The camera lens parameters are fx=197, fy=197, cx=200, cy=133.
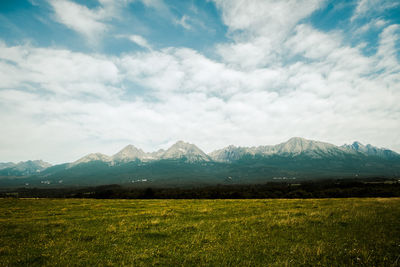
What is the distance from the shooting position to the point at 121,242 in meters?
11.7

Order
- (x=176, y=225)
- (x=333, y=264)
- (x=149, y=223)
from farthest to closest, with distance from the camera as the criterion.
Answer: (x=149, y=223) < (x=176, y=225) < (x=333, y=264)

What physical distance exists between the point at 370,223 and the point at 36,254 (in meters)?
20.5

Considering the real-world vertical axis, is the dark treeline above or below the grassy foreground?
below

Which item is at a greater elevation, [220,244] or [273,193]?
[220,244]

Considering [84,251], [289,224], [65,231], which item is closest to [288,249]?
[289,224]

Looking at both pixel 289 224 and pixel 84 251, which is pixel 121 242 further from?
pixel 289 224

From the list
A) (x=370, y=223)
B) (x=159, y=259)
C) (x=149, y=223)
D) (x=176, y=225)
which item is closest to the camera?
(x=159, y=259)

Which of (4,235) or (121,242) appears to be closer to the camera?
(121,242)

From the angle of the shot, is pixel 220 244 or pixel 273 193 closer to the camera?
pixel 220 244

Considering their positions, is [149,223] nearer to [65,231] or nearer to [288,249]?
[65,231]

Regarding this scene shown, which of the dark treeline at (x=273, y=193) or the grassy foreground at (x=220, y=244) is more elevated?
the grassy foreground at (x=220, y=244)

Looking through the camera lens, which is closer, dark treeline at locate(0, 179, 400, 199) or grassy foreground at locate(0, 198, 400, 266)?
grassy foreground at locate(0, 198, 400, 266)

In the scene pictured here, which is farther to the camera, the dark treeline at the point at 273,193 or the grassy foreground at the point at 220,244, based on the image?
the dark treeline at the point at 273,193

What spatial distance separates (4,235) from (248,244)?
54.7 feet
